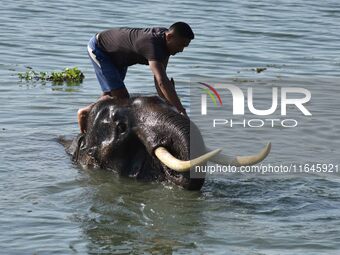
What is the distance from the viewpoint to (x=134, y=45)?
406 inches

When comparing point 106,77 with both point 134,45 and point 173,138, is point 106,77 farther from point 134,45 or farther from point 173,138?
point 173,138

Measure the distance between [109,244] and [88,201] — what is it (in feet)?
4.27

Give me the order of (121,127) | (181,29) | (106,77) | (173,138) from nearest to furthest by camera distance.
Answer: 1. (173,138)
2. (181,29)
3. (121,127)
4. (106,77)

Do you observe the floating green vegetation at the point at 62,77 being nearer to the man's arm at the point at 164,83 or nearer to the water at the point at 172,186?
the water at the point at 172,186

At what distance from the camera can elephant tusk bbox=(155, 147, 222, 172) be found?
878 cm

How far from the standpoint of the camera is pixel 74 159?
11.2 metres

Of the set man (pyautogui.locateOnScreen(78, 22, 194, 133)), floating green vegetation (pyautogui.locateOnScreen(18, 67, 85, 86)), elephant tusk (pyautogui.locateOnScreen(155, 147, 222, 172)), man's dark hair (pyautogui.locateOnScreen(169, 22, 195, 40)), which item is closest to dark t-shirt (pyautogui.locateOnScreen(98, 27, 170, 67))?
man (pyautogui.locateOnScreen(78, 22, 194, 133))

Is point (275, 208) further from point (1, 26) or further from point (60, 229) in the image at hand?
point (1, 26)

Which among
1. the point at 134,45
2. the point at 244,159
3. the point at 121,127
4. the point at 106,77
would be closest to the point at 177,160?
the point at 244,159

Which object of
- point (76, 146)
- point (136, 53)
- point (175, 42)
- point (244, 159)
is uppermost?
point (175, 42)

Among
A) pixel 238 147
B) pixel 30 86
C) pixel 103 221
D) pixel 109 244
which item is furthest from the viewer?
pixel 30 86

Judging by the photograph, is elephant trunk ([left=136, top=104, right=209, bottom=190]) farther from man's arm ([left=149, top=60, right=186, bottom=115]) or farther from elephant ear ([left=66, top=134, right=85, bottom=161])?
elephant ear ([left=66, top=134, right=85, bottom=161])

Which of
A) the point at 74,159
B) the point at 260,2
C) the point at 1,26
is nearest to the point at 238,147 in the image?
the point at 74,159

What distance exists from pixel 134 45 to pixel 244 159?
1.84 m
